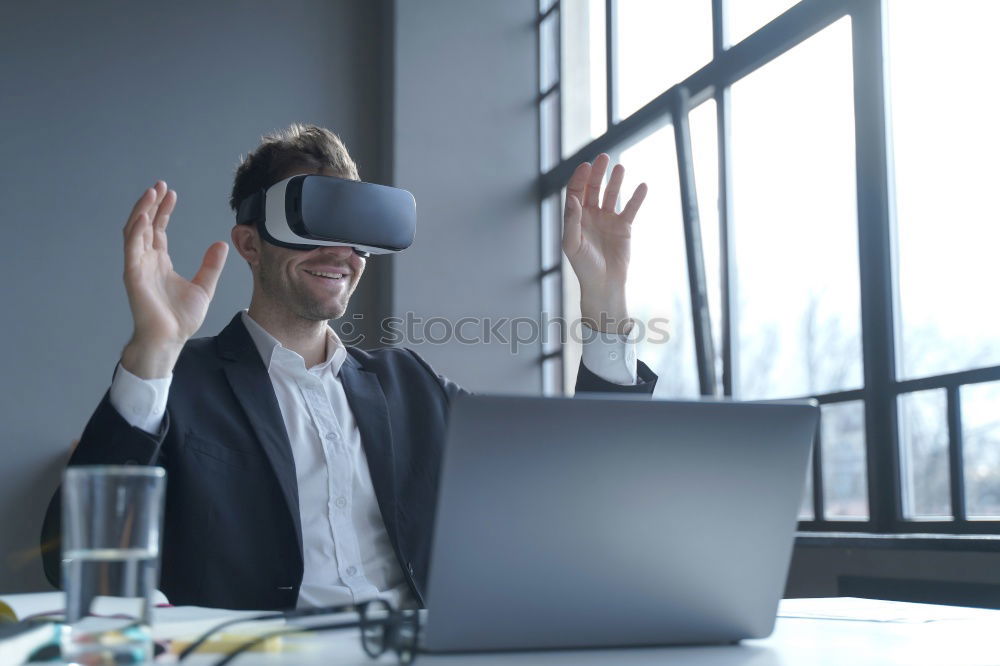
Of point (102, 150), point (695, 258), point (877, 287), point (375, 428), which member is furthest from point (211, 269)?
point (102, 150)

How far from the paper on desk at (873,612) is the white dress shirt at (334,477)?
1.44 feet

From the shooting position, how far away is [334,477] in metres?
1.70

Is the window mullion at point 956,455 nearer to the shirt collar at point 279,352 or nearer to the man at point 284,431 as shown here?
the man at point 284,431

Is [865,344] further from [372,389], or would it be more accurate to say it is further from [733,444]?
[733,444]

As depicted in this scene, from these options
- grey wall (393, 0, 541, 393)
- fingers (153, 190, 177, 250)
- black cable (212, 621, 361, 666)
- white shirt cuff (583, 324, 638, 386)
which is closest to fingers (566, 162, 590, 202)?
white shirt cuff (583, 324, 638, 386)

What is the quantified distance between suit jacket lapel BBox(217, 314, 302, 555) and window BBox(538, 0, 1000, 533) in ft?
3.31

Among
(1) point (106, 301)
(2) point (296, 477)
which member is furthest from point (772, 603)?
(1) point (106, 301)

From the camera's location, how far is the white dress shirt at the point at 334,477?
159 cm

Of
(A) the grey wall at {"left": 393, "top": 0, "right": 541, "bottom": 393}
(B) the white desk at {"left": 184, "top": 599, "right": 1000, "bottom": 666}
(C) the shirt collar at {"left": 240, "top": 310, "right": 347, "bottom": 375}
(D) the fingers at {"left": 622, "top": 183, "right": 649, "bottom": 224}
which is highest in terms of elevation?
(A) the grey wall at {"left": 393, "top": 0, "right": 541, "bottom": 393}

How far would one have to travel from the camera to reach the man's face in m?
1.90

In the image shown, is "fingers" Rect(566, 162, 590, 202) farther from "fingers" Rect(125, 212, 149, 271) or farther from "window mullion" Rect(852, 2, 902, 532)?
"window mullion" Rect(852, 2, 902, 532)

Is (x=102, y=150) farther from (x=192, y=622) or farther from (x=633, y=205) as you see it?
(x=192, y=622)

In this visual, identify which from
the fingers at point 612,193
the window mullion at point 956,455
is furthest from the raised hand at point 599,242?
the window mullion at point 956,455

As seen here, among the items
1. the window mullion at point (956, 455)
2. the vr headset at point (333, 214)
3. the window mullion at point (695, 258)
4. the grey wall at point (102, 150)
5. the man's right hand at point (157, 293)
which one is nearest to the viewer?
the man's right hand at point (157, 293)
